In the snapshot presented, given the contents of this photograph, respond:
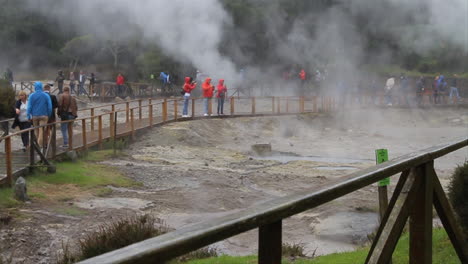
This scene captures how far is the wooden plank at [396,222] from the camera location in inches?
122

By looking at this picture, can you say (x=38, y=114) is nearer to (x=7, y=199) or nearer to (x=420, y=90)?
(x=7, y=199)

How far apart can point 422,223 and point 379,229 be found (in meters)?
0.28

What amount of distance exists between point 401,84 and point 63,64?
21.9m

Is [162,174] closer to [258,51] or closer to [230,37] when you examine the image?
[230,37]

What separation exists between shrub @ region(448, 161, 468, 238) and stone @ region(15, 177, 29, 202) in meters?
7.00

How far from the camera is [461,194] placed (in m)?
5.29

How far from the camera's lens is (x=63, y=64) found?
139 feet

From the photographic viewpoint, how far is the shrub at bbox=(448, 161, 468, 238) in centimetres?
517

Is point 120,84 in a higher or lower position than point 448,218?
higher

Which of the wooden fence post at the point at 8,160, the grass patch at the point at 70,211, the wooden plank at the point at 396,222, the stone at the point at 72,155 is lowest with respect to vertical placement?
the grass patch at the point at 70,211

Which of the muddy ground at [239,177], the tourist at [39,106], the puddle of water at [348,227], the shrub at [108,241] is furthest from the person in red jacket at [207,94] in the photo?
the shrub at [108,241]

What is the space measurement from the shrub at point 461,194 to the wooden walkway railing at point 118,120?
7661 mm

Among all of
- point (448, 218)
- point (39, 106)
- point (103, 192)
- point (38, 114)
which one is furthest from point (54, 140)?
point (448, 218)

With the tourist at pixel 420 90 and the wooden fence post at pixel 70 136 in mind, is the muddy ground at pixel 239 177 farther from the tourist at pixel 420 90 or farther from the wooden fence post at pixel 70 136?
the tourist at pixel 420 90
